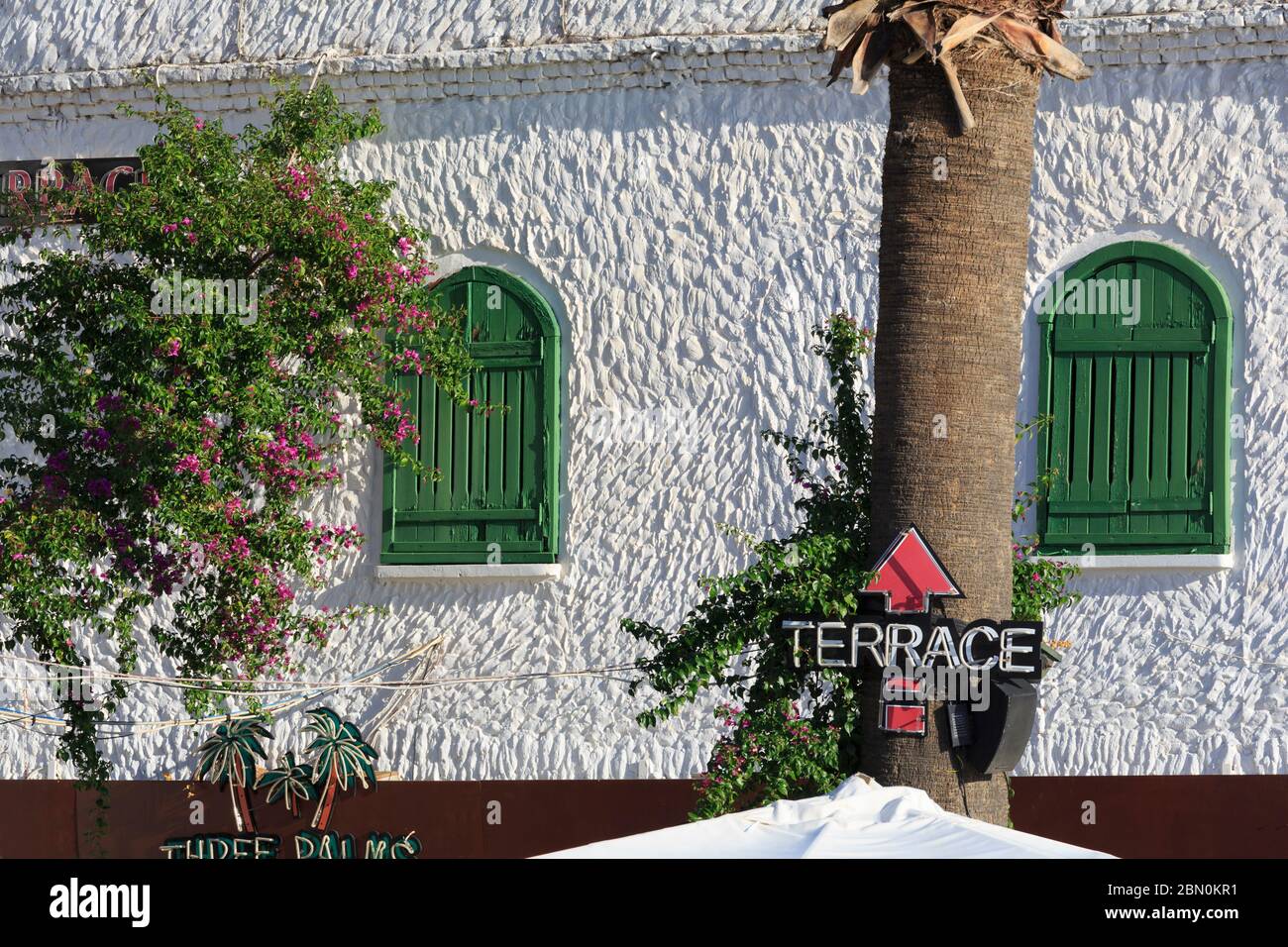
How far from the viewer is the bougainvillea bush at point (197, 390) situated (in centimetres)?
1012

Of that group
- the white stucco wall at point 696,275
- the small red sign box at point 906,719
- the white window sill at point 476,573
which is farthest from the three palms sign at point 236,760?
the small red sign box at point 906,719

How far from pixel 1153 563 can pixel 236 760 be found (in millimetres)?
5505

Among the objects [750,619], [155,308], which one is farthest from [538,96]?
[750,619]

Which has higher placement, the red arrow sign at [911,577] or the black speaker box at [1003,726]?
the red arrow sign at [911,577]

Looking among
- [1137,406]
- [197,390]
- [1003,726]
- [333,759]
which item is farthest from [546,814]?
[1137,406]

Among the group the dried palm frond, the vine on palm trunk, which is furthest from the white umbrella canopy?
the dried palm frond

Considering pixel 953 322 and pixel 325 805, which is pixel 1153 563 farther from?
pixel 325 805

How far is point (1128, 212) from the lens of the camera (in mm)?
10664

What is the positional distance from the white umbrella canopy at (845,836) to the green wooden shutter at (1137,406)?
4025 mm

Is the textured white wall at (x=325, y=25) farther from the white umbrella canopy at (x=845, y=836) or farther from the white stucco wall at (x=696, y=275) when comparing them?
the white umbrella canopy at (x=845, y=836)

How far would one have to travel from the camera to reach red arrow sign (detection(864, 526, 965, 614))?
307 inches

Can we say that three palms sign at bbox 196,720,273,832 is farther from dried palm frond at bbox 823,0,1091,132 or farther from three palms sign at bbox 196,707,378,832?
dried palm frond at bbox 823,0,1091,132
